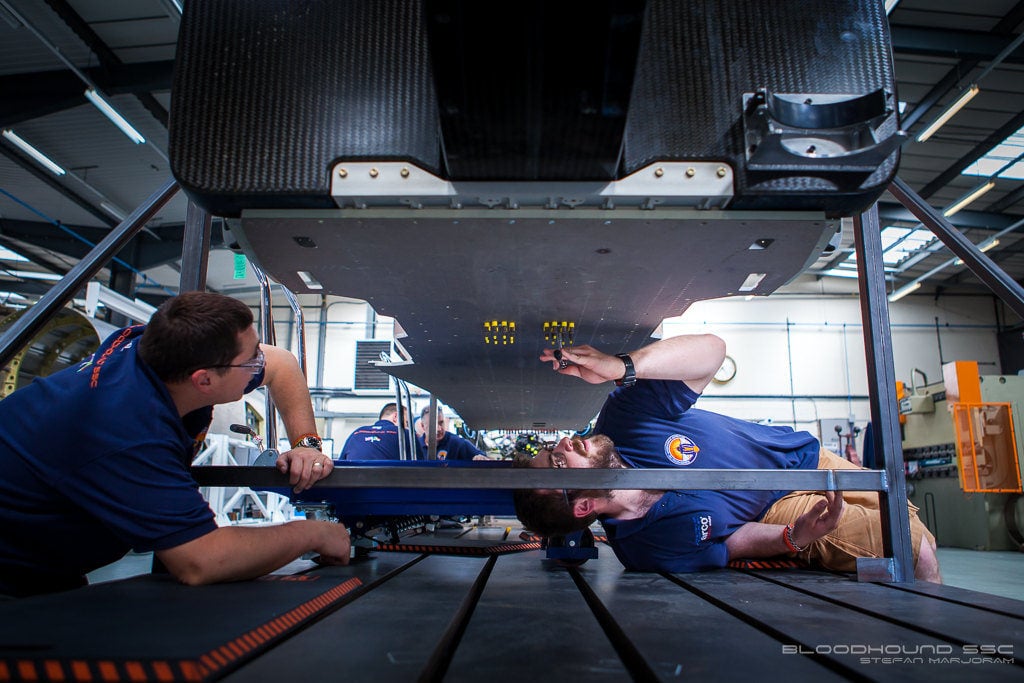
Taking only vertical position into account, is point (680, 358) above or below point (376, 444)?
above

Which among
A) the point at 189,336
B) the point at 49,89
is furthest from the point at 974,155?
the point at 49,89

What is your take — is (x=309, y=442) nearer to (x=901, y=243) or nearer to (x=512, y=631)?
(x=512, y=631)

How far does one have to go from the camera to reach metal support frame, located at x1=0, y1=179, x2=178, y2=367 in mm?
1700

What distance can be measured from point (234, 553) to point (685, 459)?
1564mm

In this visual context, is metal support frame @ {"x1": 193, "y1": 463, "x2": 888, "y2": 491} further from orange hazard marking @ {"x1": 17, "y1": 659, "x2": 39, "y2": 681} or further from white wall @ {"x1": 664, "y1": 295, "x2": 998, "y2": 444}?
white wall @ {"x1": 664, "y1": 295, "x2": 998, "y2": 444}

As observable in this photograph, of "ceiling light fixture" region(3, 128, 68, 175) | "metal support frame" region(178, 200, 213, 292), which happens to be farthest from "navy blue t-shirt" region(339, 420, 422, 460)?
"ceiling light fixture" region(3, 128, 68, 175)

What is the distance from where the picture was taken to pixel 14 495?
1.42 metres

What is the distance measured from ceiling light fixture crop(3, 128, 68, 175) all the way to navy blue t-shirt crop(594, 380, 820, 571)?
9.83 meters

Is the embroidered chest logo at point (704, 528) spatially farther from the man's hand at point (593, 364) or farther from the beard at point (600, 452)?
the man's hand at point (593, 364)

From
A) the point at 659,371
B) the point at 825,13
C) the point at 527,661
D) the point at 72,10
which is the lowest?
the point at 527,661

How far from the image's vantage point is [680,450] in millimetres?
2377

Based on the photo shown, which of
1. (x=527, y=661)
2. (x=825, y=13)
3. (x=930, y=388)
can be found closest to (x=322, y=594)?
(x=527, y=661)

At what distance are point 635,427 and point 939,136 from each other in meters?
10.8

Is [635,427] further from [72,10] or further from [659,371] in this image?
[72,10]
